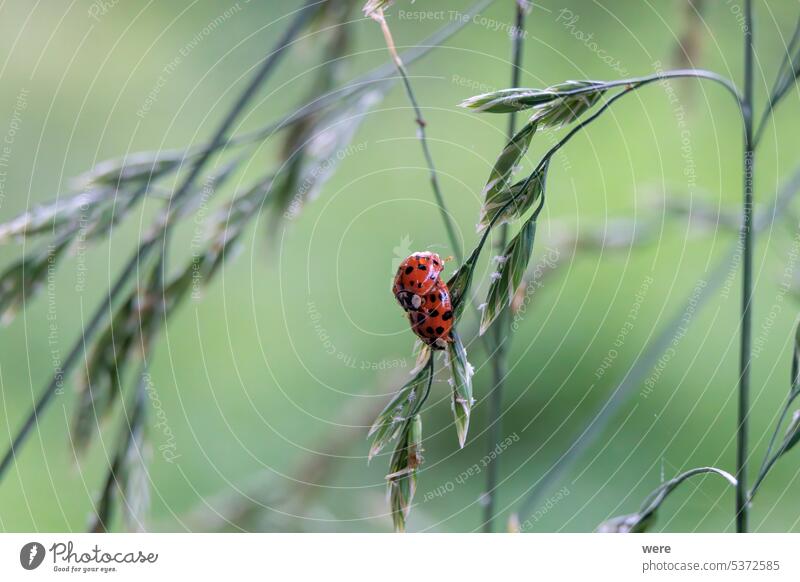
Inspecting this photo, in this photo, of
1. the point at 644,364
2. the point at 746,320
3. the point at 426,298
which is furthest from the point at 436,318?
the point at 644,364

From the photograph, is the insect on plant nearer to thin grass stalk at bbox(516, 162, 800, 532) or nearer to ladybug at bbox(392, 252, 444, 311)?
ladybug at bbox(392, 252, 444, 311)

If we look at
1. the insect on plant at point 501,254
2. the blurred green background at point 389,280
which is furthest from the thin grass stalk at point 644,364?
the insect on plant at point 501,254
